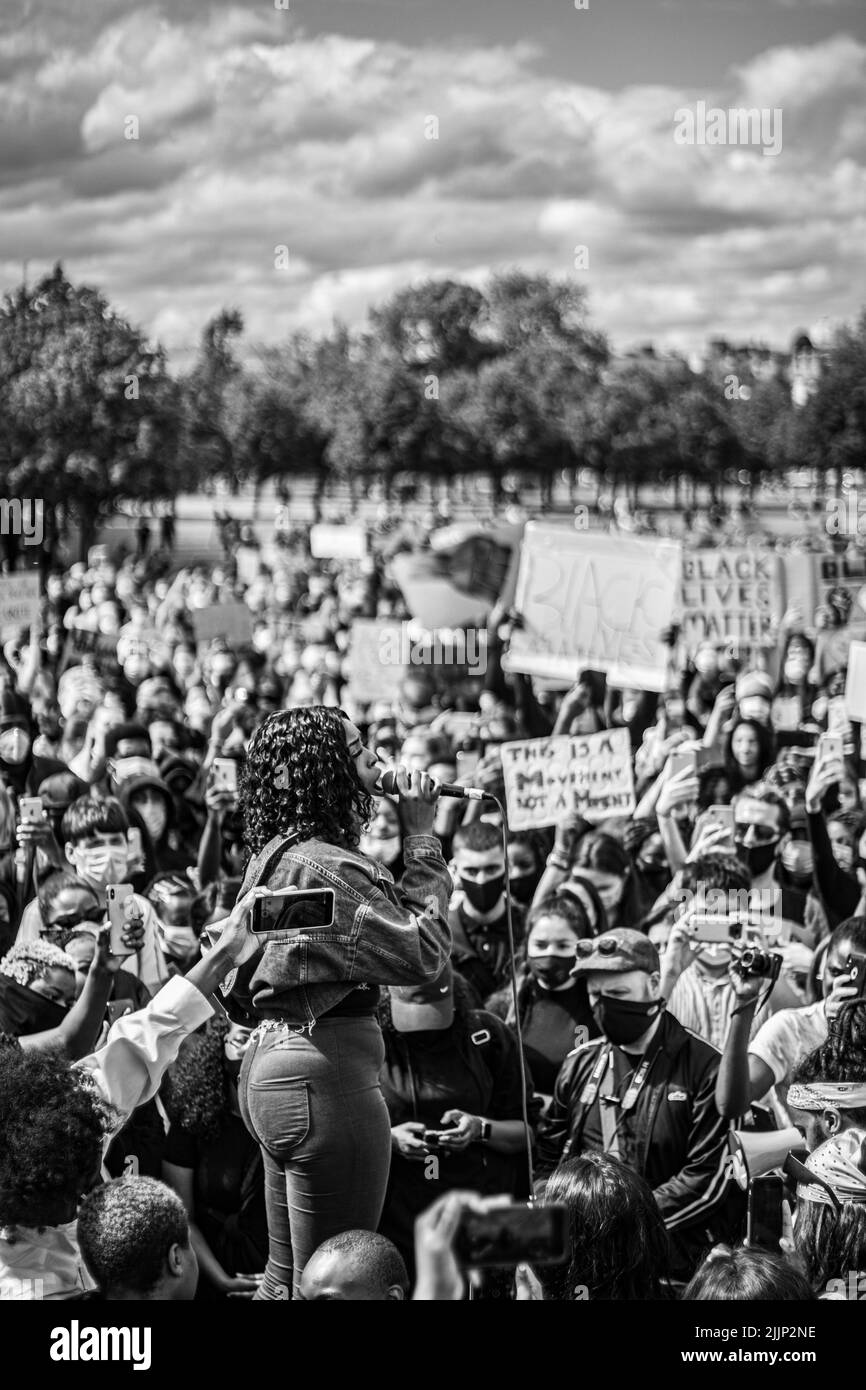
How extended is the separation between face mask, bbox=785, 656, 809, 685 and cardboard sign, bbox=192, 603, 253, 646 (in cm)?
451

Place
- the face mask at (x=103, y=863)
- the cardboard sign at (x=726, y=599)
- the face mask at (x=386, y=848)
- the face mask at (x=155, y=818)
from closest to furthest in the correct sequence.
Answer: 1. the face mask at (x=103, y=863)
2. the face mask at (x=386, y=848)
3. the face mask at (x=155, y=818)
4. the cardboard sign at (x=726, y=599)

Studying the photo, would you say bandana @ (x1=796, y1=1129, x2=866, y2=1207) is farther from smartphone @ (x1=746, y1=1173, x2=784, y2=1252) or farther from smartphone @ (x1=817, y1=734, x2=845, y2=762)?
smartphone @ (x1=817, y1=734, x2=845, y2=762)

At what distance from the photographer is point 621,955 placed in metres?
4.29

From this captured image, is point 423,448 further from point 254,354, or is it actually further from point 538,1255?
point 538,1255

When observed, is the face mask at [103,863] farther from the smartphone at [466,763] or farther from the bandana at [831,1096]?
the bandana at [831,1096]

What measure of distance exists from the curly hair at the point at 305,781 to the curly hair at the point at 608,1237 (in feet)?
2.63

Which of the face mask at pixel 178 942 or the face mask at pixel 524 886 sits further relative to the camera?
the face mask at pixel 524 886

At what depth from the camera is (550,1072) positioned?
4.75m

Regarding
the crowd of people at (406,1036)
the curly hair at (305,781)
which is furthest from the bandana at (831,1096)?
the curly hair at (305,781)

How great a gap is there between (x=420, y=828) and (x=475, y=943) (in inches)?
105

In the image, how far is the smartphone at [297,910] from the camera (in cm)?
307

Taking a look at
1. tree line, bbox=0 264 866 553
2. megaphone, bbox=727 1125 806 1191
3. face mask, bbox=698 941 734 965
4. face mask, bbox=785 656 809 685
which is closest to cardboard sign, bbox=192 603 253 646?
face mask, bbox=785 656 809 685

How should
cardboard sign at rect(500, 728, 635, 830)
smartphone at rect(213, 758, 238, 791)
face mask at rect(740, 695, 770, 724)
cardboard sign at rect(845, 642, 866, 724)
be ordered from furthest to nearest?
face mask at rect(740, 695, 770, 724) → cardboard sign at rect(845, 642, 866, 724) → cardboard sign at rect(500, 728, 635, 830) → smartphone at rect(213, 758, 238, 791)

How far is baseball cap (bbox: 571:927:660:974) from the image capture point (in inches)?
168
